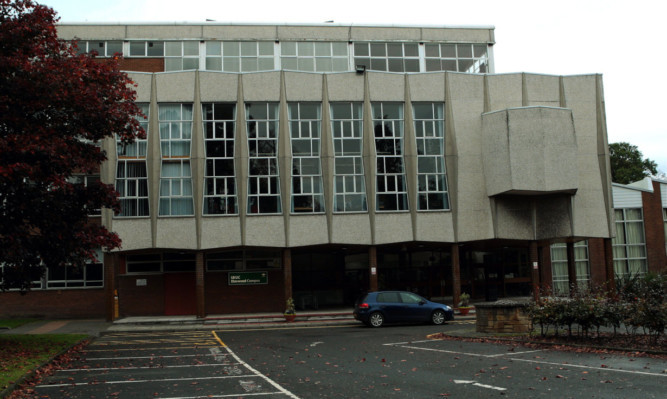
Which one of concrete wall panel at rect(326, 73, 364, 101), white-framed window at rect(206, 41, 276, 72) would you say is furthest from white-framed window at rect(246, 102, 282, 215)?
white-framed window at rect(206, 41, 276, 72)

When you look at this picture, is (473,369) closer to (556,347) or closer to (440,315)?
(556,347)

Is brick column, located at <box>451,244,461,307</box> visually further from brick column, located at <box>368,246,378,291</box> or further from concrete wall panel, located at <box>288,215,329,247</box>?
concrete wall panel, located at <box>288,215,329,247</box>

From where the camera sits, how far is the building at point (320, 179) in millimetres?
33875

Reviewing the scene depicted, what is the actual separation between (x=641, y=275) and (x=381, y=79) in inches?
886

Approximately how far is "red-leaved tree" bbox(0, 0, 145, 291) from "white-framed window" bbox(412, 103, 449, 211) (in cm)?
1923

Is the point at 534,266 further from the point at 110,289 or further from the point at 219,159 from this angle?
the point at 110,289

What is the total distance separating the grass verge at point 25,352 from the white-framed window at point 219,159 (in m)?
11.7

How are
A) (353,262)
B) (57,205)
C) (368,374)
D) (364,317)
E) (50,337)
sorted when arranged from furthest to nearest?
(353,262)
(364,317)
(50,337)
(57,205)
(368,374)

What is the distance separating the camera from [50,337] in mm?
22531

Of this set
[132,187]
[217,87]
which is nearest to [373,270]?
[217,87]

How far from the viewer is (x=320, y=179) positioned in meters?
34.8

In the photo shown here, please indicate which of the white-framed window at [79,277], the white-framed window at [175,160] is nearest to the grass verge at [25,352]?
the white-framed window at [175,160]

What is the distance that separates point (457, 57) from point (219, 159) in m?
17.4

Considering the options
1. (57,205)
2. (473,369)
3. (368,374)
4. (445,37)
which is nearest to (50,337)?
(57,205)
